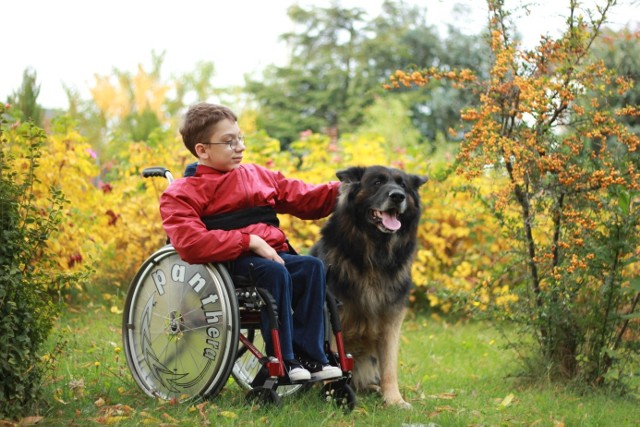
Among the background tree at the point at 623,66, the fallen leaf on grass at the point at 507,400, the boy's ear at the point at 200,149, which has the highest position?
the background tree at the point at 623,66

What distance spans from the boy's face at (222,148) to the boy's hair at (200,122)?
0.02 m

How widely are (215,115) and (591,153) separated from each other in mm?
1993

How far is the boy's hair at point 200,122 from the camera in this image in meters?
3.74

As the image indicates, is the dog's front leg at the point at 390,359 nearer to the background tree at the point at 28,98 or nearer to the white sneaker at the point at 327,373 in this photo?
the white sneaker at the point at 327,373

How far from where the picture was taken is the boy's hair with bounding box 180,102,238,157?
3740mm

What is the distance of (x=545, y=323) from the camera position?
14.9 ft

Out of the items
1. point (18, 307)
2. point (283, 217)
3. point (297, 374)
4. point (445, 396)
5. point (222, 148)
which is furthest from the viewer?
point (283, 217)

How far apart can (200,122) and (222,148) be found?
0.16 meters

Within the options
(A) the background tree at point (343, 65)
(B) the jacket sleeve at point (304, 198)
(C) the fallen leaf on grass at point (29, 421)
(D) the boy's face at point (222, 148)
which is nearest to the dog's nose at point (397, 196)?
(B) the jacket sleeve at point (304, 198)

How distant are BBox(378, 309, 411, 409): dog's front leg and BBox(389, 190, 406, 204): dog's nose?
2.08ft

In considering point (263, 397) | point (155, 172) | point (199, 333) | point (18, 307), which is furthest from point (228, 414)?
point (155, 172)

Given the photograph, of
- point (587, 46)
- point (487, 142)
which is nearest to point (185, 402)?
point (487, 142)

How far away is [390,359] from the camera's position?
4156 millimetres

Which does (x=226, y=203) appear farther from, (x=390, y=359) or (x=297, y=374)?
(x=390, y=359)
